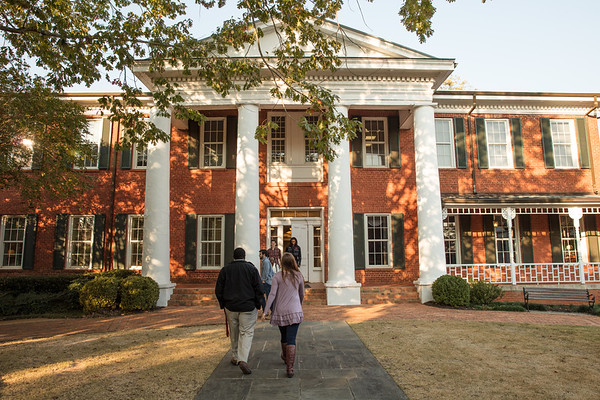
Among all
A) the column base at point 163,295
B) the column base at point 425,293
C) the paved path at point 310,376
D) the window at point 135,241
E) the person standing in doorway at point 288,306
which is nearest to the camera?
the paved path at point 310,376

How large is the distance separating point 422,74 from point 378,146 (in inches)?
138

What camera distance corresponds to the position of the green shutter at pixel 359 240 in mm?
16062

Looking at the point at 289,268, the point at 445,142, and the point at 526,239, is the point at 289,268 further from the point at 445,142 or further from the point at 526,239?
the point at 526,239

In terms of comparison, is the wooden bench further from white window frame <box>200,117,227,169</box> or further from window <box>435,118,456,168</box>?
white window frame <box>200,117,227,169</box>

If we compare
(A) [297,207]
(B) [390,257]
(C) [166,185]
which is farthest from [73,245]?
(B) [390,257]

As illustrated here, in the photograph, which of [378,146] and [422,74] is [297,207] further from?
[422,74]

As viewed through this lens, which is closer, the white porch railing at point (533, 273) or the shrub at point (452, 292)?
the shrub at point (452, 292)

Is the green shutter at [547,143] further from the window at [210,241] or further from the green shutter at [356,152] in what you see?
the window at [210,241]

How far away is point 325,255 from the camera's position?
16094 mm

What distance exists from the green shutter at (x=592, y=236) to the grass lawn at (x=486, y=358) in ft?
29.4

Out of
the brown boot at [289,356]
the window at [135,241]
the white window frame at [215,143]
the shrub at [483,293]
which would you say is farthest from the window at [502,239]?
the window at [135,241]

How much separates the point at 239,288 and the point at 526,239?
48.5 ft

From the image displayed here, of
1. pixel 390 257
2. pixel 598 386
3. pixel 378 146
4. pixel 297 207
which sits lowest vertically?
pixel 598 386

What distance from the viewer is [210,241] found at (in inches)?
646
